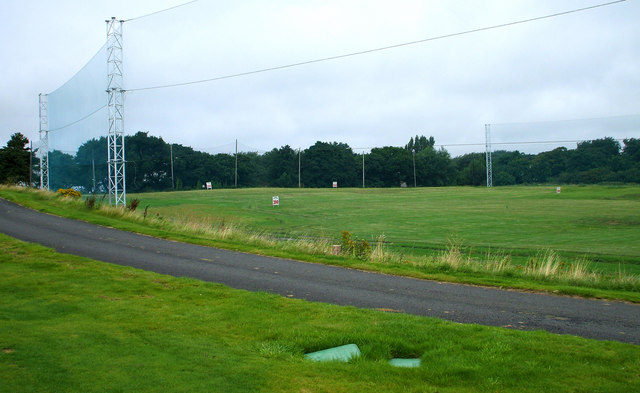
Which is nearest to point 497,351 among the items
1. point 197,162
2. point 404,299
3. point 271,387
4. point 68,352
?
point 271,387

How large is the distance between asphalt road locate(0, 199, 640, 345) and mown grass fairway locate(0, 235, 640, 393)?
3.85 feet

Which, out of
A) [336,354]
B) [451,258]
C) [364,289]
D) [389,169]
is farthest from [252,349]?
[389,169]

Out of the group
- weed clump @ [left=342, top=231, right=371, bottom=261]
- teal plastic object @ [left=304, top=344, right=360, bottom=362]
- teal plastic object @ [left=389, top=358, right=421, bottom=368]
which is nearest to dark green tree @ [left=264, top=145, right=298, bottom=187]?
weed clump @ [left=342, top=231, right=371, bottom=261]

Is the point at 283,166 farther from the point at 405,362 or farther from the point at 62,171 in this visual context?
the point at 405,362

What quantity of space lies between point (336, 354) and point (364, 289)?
13.8 ft

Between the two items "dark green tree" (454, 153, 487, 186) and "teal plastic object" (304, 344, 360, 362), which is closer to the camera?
"teal plastic object" (304, 344, 360, 362)

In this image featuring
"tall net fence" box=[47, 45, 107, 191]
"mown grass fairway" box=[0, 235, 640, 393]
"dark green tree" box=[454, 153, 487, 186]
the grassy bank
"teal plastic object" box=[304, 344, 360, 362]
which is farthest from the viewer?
"dark green tree" box=[454, 153, 487, 186]

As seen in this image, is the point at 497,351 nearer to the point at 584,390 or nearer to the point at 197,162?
the point at 584,390

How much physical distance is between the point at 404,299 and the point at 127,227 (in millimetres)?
12502

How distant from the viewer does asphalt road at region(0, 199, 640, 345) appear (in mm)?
7652

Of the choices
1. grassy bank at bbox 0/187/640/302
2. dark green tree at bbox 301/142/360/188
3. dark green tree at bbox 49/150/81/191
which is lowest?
grassy bank at bbox 0/187/640/302

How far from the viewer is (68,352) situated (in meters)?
5.04

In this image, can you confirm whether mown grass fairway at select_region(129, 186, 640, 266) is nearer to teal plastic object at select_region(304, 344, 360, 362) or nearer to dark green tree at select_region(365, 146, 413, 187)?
teal plastic object at select_region(304, 344, 360, 362)

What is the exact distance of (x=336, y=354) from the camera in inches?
222
